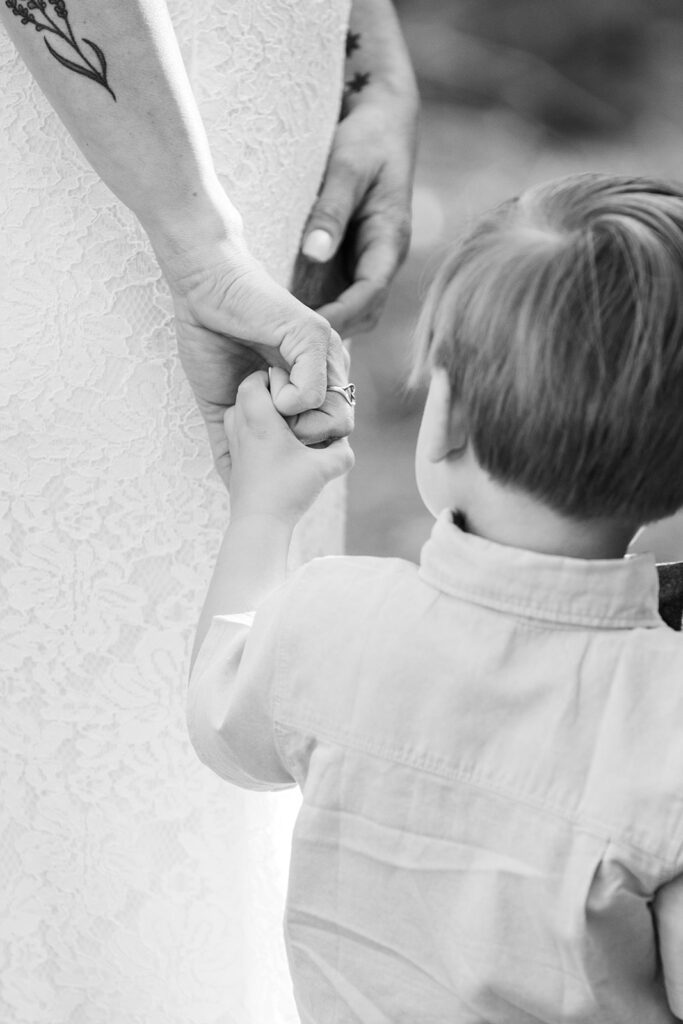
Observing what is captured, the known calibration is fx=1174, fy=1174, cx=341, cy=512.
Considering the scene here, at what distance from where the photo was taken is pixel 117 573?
1.21 metres

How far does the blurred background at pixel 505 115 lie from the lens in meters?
3.57

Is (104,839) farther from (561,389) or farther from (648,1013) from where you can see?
(561,389)

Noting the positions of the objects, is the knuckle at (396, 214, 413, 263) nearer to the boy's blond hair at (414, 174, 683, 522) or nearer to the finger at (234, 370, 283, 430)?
the finger at (234, 370, 283, 430)

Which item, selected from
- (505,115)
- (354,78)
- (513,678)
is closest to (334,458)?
(513,678)

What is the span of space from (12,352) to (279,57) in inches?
16.8

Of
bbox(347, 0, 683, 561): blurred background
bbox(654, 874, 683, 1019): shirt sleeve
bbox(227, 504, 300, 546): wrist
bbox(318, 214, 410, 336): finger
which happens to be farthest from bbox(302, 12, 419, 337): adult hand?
bbox(347, 0, 683, 561): blurred background

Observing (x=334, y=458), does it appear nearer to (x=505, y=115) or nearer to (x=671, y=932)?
(x=671, y=932)

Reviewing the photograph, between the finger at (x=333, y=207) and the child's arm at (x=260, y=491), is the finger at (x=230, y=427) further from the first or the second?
the finger at (x=333, y=207)

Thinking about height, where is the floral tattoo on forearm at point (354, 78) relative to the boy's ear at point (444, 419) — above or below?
below

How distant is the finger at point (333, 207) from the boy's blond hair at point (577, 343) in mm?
485

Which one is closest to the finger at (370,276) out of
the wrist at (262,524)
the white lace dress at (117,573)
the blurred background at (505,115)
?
the white lace dress at (117,573)

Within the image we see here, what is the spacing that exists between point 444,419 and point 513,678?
0.67 feet

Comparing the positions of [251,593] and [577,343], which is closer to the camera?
[577,343]

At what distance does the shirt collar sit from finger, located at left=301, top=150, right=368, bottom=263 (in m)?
0.59
